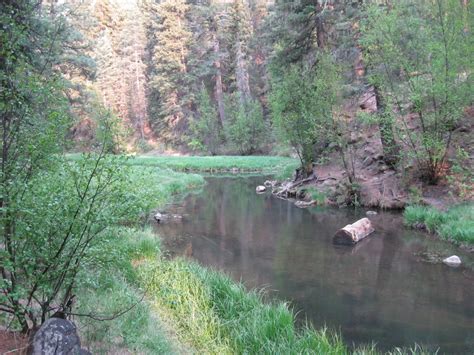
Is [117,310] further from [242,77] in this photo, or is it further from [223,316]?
[242,77]

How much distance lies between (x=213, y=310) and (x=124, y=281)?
5.42ft

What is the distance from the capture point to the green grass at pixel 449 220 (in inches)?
464

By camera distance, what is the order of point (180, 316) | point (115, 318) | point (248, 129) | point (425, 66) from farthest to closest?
point (248, 129) < point (425, 66) < point (180, 316) < point (115, 318)

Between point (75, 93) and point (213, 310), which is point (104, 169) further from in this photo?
point (75, 93)

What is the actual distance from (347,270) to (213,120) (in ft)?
135

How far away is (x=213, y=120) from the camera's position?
4966cm

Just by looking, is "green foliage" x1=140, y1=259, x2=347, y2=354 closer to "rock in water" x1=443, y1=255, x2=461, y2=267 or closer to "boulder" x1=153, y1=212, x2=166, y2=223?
"rock in water" x1=443, y1=255, x2=461, y2=267

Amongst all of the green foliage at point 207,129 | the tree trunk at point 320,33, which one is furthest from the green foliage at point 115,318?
the green foliage at point 207,129

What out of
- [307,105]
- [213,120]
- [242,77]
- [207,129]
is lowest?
[207,129]

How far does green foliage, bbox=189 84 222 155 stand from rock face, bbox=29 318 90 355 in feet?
150

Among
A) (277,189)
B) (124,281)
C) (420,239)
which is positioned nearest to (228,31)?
(277,189)

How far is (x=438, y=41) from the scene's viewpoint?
1448 centimetres

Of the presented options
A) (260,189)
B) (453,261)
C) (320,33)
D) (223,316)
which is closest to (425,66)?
(453,261)

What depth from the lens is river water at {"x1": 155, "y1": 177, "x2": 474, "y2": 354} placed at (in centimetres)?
711
